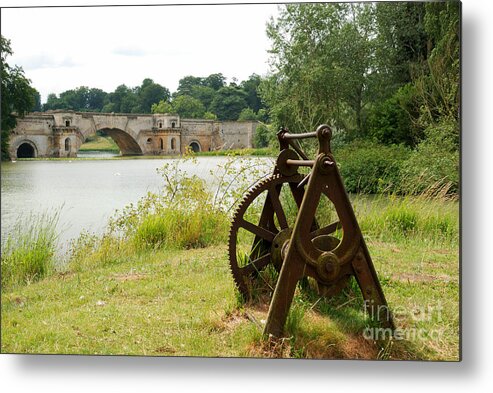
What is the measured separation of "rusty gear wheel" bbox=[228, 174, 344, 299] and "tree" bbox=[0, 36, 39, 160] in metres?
2.07

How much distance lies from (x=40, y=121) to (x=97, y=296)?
157 centimetres

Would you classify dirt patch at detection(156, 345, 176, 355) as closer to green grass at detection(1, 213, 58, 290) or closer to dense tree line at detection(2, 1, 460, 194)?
green grass at detection(1, 213, 58, 290)

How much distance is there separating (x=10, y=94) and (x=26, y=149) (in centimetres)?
48

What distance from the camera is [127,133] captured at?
6031 mm

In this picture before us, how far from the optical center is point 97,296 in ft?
18.2

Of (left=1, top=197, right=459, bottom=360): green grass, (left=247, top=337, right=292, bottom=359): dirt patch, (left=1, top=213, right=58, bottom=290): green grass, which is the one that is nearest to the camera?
(left=247, top=337, right=292, bottom=359): dirt patch

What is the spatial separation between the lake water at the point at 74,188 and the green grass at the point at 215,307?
1.04ft

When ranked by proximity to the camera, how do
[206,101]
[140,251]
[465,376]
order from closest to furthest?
[465,376] → [206,101] → [140,251]

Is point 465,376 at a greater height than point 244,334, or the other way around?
point 244,334

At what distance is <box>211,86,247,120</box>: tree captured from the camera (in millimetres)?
6012

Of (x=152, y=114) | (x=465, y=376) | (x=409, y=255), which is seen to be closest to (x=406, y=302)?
(x=465, y=376)

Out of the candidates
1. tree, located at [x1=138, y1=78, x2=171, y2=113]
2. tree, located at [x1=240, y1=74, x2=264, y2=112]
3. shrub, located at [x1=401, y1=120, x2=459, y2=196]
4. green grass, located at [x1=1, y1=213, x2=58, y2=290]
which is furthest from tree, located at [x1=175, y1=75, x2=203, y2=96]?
shrub, located at [x1=401, y1=120, x2=459, y2=196]

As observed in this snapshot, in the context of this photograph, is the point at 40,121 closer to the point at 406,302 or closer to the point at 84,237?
the point at 84,237

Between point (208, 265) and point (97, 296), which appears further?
point (208, 265)
